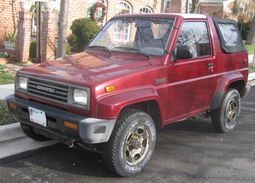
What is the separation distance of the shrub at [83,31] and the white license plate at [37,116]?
31.3ft

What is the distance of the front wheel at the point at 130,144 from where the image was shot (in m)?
4.47

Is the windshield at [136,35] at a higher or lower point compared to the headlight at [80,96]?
higher

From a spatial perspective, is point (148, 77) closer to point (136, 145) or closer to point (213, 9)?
point (136, 145)

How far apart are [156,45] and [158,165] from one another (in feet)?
5.01

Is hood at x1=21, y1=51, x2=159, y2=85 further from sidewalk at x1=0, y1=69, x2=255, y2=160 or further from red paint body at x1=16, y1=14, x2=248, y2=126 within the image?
sidewalk at x1=0, y1=69, x2=255, y2=160

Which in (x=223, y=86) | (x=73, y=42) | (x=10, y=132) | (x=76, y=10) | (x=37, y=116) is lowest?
(x=10, y=132)

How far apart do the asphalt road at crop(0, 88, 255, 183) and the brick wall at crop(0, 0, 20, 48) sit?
28.3 ft

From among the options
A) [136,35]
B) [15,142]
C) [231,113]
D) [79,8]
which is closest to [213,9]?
[79,8]

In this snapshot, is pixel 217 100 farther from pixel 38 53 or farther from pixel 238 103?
pixel 38 53

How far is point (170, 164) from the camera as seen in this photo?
516 centimetres

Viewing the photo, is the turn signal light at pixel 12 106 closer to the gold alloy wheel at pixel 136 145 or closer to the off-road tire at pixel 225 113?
the gold alloy wheel at pixel 136 145

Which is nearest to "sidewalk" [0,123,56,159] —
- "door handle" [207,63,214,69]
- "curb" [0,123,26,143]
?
"curb" [0,123,26,143]

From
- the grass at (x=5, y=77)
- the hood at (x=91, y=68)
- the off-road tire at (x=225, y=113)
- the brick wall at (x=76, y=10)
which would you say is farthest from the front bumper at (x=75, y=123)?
the brick wall at (x=76, y=10)

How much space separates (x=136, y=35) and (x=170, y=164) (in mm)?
1802
